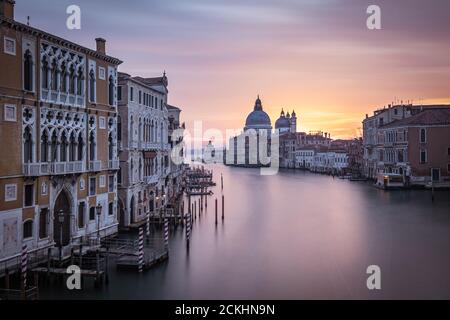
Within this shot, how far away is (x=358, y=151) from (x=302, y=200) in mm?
25954

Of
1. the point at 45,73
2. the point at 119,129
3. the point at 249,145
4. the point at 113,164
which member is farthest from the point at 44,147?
the point at 249,145

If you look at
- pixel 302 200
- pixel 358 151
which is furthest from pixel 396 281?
pixel 358 151

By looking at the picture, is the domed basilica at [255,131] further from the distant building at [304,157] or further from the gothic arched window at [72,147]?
the gothic arched window at [72,147]

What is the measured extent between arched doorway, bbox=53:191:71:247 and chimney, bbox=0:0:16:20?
13.8 ft

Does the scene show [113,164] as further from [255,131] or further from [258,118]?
[258,118]

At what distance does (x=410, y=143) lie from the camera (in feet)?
107

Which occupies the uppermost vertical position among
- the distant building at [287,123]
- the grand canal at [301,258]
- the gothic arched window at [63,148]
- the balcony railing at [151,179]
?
the distant building at [287,123]

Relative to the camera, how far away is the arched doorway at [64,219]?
12.2 meters

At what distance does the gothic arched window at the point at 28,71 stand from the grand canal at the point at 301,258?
4322mm

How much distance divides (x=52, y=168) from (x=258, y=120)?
89398 mm

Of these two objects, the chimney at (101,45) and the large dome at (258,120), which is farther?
the large dome at (258,120)

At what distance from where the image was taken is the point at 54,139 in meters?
12.0

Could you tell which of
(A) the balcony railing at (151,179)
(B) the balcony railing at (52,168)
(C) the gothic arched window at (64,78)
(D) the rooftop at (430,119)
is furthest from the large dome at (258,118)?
(C) the gothic arched window at (64,78)

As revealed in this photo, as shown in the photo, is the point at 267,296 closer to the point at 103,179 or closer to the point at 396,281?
the point at 396,281
